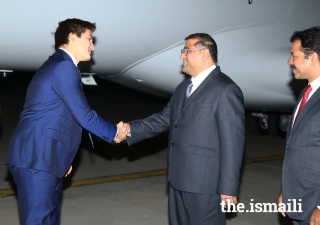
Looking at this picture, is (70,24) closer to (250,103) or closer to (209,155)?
(209,155)

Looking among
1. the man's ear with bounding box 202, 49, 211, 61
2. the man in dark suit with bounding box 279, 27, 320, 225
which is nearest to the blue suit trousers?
the man's ear with bounding box 202, 49, 211, 61

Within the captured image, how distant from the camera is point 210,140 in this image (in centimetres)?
299

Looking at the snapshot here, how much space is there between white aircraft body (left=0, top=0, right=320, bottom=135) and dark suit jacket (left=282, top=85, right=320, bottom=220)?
7.41ft

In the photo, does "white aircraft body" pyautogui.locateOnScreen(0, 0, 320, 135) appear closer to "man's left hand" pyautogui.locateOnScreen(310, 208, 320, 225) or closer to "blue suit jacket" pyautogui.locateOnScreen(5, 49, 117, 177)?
"blue suit jacket" pyautogui.locateOnScreen(5, 49, 117, 177)

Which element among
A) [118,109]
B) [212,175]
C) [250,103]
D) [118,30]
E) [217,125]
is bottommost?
[118,109]

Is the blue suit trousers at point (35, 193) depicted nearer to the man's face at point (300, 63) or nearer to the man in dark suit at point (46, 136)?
the man in dark suit at point (46, 136)

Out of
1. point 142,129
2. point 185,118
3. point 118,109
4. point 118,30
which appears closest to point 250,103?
point 118,30

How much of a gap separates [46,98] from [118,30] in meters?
1.76

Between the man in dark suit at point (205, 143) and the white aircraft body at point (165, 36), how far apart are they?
4.84 ft

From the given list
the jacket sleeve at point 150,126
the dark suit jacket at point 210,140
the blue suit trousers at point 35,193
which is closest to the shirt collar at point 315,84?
the dark suit jacket at point 210,140

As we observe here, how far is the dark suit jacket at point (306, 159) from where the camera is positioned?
258 cm

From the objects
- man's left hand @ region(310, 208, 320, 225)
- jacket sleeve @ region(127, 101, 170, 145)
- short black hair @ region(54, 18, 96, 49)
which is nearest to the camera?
man's left hand @ region(310, 208, 320, 225)

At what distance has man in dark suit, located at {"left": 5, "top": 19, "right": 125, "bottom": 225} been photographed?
2.92m

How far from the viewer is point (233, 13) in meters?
5.23
